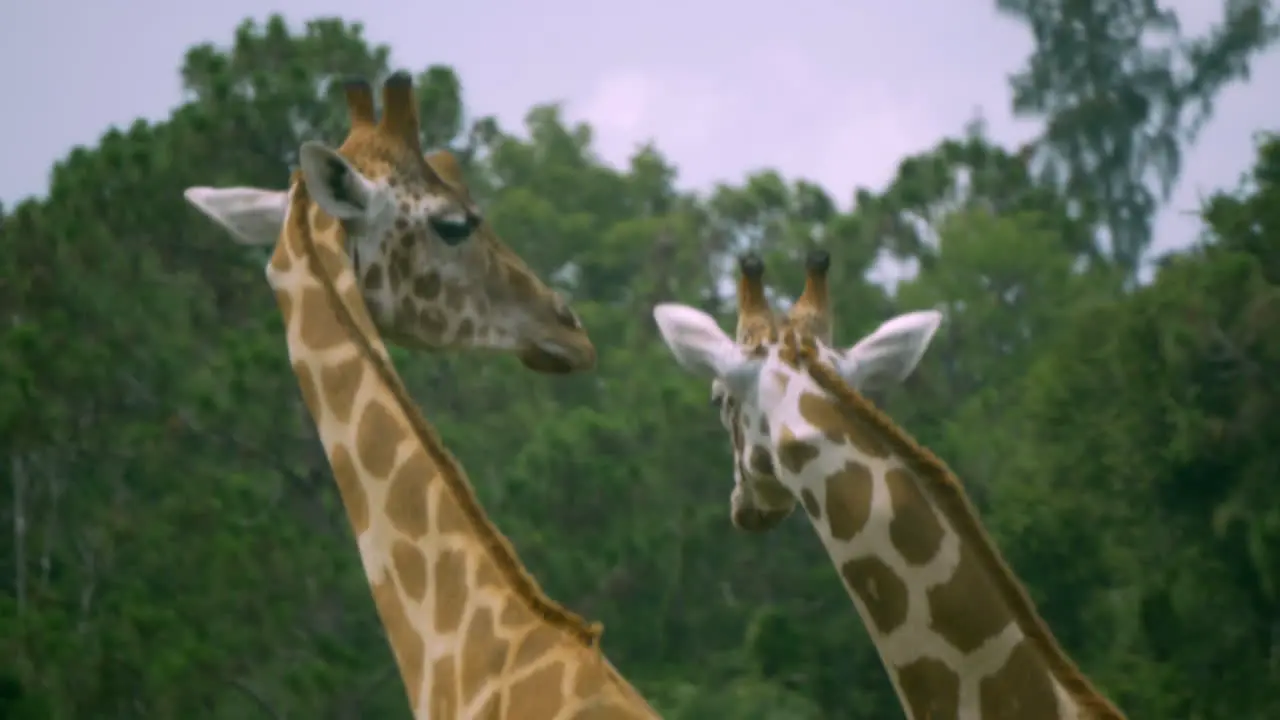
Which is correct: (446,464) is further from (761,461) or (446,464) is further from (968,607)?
(761,461)

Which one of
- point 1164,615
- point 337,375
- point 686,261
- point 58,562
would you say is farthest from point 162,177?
point 337,375

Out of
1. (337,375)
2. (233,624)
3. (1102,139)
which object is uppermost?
(1102,139)

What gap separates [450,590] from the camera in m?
4.26

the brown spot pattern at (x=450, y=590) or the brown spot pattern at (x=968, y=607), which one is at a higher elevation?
the brown spot pattern at (x=450, y=590)

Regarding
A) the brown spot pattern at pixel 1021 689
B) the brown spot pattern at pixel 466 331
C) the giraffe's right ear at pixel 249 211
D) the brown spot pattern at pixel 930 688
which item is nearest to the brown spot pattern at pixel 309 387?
the giraffe's right ear at pixel 249 211

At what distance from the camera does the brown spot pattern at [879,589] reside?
4.39 meters

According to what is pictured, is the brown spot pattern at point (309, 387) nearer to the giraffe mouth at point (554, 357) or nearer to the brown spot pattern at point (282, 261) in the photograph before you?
the brown spot pattern at point (282, 261)

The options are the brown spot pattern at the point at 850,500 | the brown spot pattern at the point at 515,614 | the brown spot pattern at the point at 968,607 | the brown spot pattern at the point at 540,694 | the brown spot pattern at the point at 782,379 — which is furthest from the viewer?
the brown spot pattern at the point at 782,379

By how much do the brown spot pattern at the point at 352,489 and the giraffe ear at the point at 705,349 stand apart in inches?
32.8

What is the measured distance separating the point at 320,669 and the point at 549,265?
21.1 metres

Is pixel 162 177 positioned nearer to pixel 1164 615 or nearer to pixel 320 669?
pixel 320 669

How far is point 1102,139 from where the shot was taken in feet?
105

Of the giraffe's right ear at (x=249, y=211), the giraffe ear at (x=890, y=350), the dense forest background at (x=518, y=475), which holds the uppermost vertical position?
the dense forest background at (x=518, y=475)

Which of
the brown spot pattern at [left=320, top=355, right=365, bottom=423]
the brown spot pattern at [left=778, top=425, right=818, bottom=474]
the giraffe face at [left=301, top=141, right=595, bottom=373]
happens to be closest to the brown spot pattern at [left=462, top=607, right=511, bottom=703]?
the brown spot pattern at [left=320, top=355, right=365, bottom=423]
